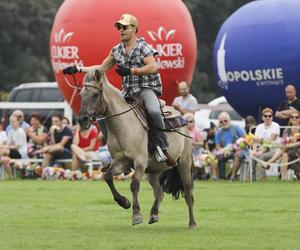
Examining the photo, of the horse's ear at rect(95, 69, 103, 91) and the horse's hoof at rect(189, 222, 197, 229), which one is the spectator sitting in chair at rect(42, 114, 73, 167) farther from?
the horse's ear at rect(95, 69, 103, 91)

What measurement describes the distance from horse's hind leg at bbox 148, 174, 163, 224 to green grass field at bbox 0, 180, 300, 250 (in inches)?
7.4

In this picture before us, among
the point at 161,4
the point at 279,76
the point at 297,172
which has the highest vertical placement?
the point at 161,4

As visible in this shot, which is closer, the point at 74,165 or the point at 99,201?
the point at 99,201

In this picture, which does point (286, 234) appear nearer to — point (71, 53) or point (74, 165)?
point (74, 165)

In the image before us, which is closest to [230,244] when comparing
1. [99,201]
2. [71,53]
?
[99,201]

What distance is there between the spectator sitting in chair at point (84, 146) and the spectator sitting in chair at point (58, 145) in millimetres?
428

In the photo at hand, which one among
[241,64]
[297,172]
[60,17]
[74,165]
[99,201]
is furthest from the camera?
[60,17]

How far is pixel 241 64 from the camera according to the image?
29.4 metres

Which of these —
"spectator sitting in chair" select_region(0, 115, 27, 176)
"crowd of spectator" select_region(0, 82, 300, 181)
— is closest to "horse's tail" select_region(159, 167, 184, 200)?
"crowd of spectator" select_region(0, 82, 300, 181)

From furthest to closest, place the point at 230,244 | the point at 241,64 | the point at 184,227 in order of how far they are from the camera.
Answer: the point at 241,64 → the point at 184,227 → the point at 230,244

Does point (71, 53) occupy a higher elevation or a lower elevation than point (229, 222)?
higher

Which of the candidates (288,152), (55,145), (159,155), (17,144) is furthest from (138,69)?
(17,144)

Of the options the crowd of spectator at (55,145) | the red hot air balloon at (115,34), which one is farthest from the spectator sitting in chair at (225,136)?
the red hot air balloon at (115,34)

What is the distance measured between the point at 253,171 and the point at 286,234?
12.5m
